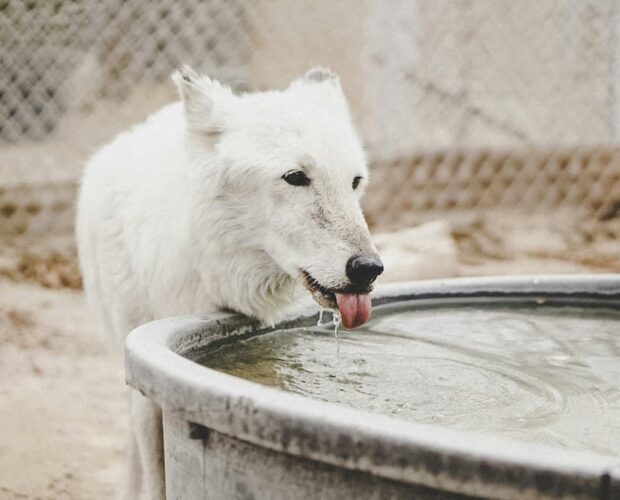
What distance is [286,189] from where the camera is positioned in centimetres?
183

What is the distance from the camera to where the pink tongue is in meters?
1.73

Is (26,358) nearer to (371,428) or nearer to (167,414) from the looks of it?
(167,414)

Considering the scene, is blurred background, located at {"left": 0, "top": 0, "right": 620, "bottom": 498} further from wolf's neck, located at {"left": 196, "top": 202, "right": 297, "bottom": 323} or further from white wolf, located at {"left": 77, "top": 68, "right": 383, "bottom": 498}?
wolf's neck, located at {"left": 196, "top": 202, "right": 297, "bottom": 323}

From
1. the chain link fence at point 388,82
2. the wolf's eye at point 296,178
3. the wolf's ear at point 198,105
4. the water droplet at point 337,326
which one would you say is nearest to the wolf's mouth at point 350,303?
the water droplet at point 337,326

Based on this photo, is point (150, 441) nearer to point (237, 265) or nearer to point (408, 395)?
point (237, 265)

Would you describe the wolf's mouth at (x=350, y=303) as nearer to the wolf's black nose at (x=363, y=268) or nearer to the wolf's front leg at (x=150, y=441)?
the wolf's black nose at (x=363, y=268)

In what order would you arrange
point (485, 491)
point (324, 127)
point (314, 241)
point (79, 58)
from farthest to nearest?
point (79, 58)
point (324, 127)
point (314, 241)
point (485, 491)

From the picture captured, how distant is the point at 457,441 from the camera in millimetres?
884

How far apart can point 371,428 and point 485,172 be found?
557cm

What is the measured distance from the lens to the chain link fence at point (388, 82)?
5.66 meters

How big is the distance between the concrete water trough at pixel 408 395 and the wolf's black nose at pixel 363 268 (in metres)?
0.21

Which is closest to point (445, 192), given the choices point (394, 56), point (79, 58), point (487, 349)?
point (394, 56)

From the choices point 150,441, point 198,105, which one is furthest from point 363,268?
point 150,441

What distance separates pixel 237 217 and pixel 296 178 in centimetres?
17
